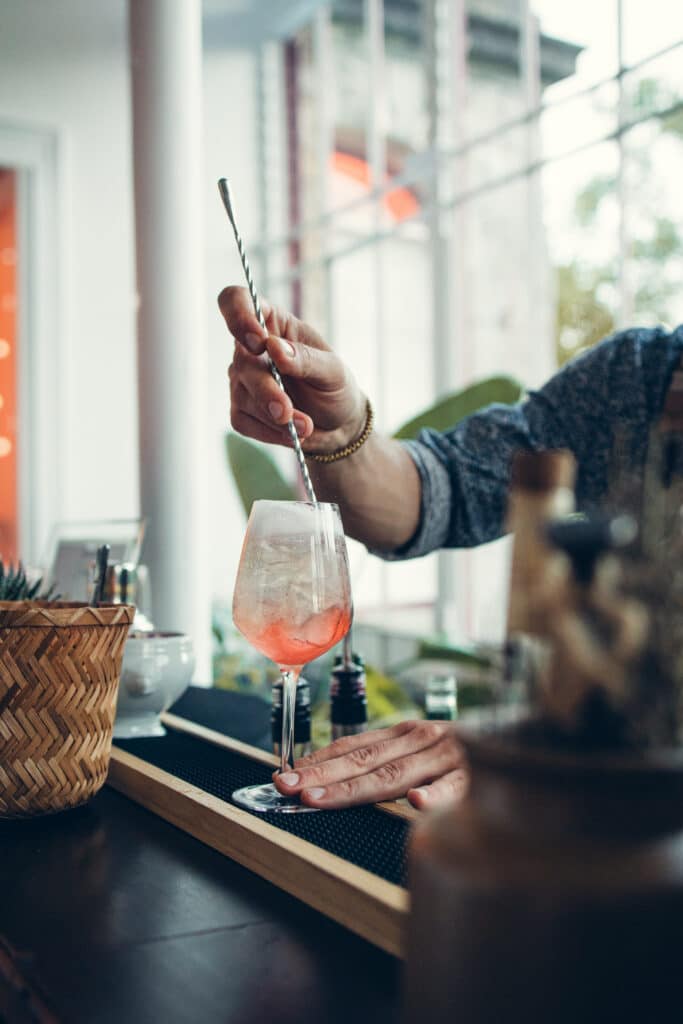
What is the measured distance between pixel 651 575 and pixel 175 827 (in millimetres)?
650

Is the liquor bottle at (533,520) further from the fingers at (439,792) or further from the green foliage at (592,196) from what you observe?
the green foliage at (592,196)

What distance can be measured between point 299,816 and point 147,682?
45 cm

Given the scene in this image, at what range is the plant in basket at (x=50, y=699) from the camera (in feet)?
3.03

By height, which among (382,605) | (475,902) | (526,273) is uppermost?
(526,273)

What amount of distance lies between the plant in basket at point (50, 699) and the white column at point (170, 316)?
1.61 metres

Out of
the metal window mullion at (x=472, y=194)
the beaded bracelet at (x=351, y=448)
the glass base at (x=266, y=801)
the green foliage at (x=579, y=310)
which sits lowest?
the glass base at (x=266, y=801)

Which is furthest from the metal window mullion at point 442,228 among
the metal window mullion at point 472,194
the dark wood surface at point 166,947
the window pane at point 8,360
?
the dark wood surface at point 166,947

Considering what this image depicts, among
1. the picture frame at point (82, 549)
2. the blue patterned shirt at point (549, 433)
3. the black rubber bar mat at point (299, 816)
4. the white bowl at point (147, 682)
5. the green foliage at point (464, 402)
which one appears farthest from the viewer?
the green foliage at point (464, 402)

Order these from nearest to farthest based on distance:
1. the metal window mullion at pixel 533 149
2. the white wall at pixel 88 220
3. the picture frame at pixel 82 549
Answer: the picture frame at pixel 82 549
the metal window mullion at pixel 533 149
the white wall at pixel 88 220

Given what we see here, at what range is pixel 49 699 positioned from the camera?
931mm

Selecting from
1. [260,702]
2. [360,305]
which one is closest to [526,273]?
[360,305]

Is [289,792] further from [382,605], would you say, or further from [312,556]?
[382,605]

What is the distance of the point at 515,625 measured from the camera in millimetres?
424

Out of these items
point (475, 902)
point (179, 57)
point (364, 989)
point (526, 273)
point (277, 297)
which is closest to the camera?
point (475, 902)
